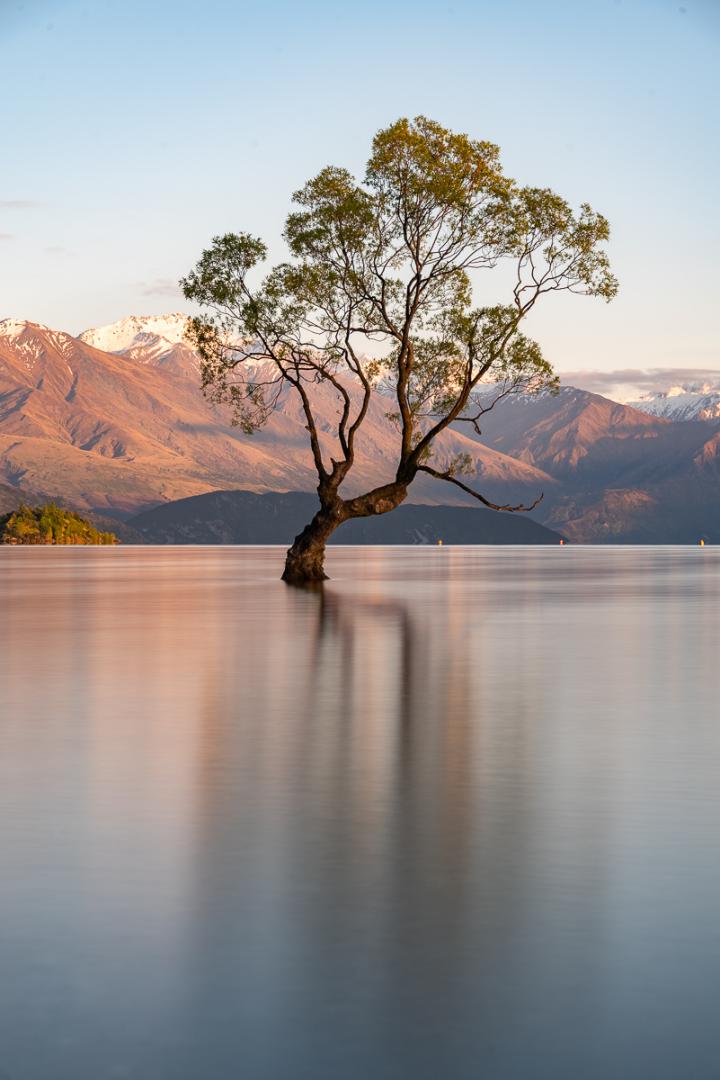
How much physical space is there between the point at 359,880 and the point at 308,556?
62.9 meters

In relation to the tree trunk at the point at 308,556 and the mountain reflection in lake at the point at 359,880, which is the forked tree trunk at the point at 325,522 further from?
the mountain reflection in lake at the point at 359,880

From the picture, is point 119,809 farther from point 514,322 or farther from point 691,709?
point 514,322

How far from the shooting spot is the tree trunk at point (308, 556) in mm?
68188

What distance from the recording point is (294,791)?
13.0 m

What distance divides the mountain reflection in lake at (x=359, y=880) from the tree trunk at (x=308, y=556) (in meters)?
44.8

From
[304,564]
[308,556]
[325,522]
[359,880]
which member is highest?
[325,522]

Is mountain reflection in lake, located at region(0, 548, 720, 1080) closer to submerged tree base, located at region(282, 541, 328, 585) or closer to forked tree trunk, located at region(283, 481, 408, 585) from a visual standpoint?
forked tree trunk, located at region(283, 481, 408, 585)

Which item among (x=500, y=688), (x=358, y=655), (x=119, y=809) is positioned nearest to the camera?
(x=119, y=809)

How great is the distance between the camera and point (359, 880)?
926 centimetres

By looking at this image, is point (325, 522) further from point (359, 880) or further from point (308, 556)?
point (359, 880)

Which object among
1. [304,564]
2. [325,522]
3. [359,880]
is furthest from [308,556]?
[359,880]

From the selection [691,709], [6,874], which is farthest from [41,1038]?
[691,709]

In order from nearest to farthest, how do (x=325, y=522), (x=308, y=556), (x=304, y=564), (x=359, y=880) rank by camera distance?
(x=359, y=880), (x=325, y=522), (x=308, y=556), (x=304, y=564)

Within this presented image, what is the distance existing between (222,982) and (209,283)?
60.9m
